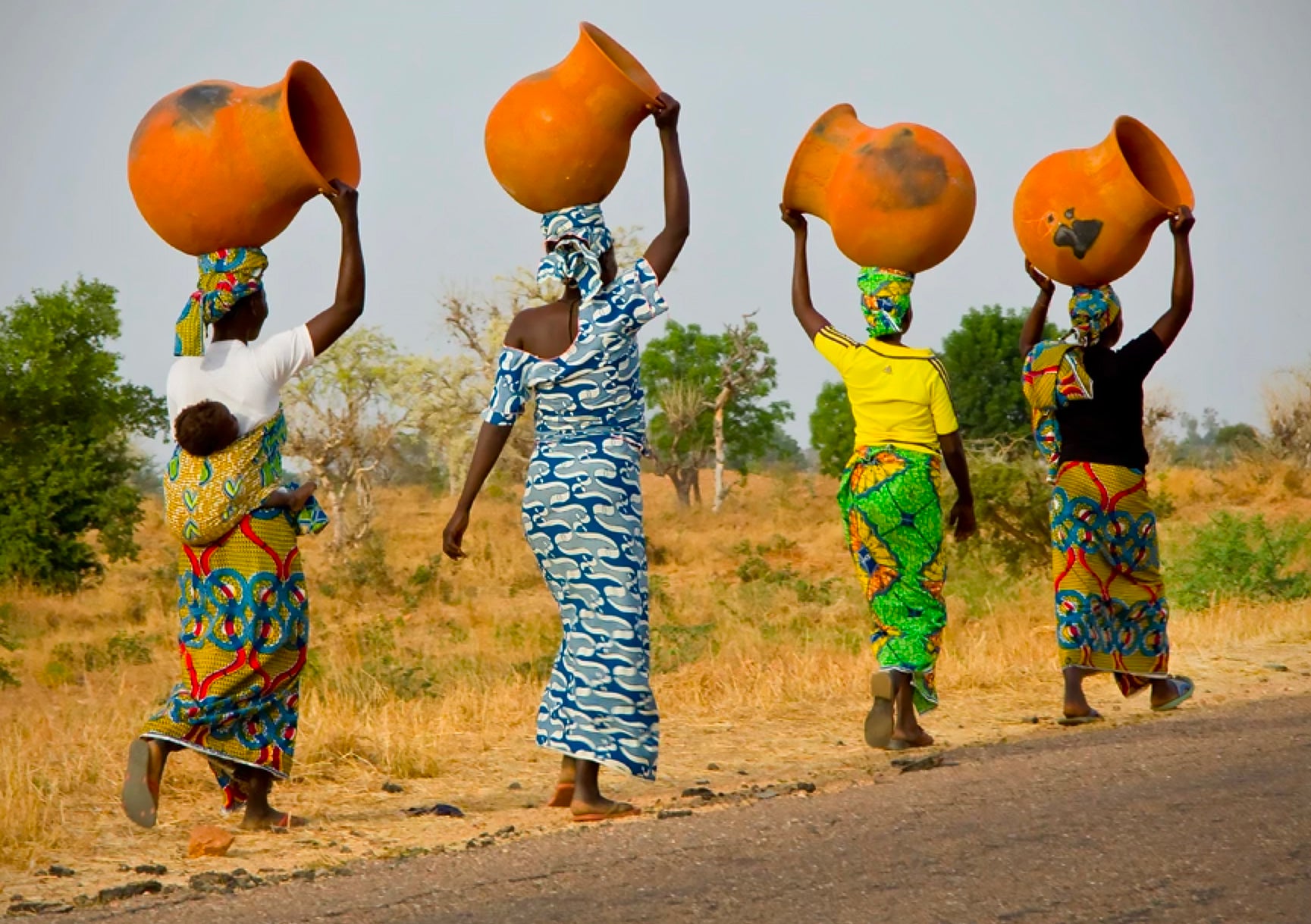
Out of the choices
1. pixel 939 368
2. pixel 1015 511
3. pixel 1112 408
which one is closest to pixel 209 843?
pixel 939 368

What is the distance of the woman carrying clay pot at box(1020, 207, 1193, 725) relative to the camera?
7.36m

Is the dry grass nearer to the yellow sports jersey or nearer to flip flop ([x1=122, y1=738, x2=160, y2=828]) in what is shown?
flip flop ([x1=122, y1=738, x2=160, y2=828])

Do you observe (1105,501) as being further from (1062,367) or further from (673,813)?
(673,813)

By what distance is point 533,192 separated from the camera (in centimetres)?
566

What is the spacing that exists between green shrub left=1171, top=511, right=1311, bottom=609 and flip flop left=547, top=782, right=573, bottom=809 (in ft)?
24.6

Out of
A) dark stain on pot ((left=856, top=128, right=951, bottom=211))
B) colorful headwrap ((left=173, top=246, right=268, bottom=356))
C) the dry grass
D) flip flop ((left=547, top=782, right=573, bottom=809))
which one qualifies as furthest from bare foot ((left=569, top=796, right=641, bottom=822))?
dark stain on pot ((left=856, top=128, right=951, bottom=211))

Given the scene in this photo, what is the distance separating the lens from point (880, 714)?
6.78 meters

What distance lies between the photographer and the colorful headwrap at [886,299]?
693 centimetres

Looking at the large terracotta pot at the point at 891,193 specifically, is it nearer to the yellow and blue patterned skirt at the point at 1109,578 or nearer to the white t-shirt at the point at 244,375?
the yellow and blue patterned skirt at the point at 1109,578

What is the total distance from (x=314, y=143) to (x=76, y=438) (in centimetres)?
2030

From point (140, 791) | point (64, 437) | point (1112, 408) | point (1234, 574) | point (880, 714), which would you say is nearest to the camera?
point (140, 791)

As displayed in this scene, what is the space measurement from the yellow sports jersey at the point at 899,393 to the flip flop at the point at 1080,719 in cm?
143

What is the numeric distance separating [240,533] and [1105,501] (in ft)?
13.1

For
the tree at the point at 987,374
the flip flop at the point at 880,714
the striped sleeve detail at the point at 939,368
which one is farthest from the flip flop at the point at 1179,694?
the tree at the point at 987,374
